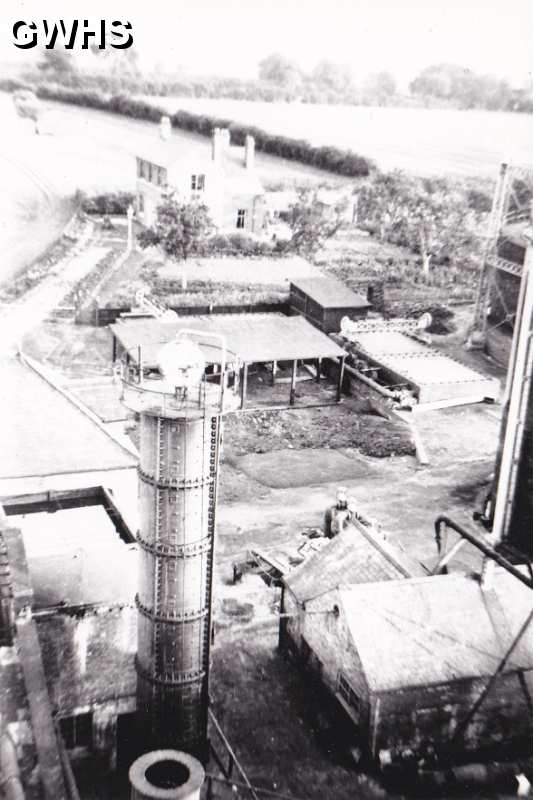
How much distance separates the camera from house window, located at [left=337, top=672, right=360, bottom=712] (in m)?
16.3

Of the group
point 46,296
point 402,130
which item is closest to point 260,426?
point 46,296

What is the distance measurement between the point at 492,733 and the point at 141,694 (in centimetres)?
710

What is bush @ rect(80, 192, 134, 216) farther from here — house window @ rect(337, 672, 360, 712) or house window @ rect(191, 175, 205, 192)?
house window @ rect(337, 672, 360, 712)

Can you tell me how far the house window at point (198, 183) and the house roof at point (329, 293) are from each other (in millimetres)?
11492

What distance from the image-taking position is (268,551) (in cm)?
2414

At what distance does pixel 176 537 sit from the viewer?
563 inches

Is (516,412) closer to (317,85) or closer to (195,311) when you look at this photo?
(195,311)

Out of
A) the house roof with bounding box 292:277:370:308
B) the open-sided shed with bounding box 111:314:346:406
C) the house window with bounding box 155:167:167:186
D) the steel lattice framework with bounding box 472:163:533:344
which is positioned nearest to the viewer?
the open-sided shed with bounding box 111:314:346:406

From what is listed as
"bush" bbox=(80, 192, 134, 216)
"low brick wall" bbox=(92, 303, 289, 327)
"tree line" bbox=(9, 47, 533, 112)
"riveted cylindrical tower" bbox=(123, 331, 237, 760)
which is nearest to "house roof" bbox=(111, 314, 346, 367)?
"low brick wall" bbox=(92, 303, 289, 327)

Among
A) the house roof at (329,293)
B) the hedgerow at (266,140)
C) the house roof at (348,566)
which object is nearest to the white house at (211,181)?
the hedgerow at (266,140)

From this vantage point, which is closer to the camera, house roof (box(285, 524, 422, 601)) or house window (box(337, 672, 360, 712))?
house window (box(337, 672, 360, 712))

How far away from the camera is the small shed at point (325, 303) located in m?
41.7

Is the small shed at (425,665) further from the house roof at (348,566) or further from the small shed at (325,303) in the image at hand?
the small shed at (325,303)

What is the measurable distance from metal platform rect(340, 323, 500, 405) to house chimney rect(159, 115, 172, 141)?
20637mm
